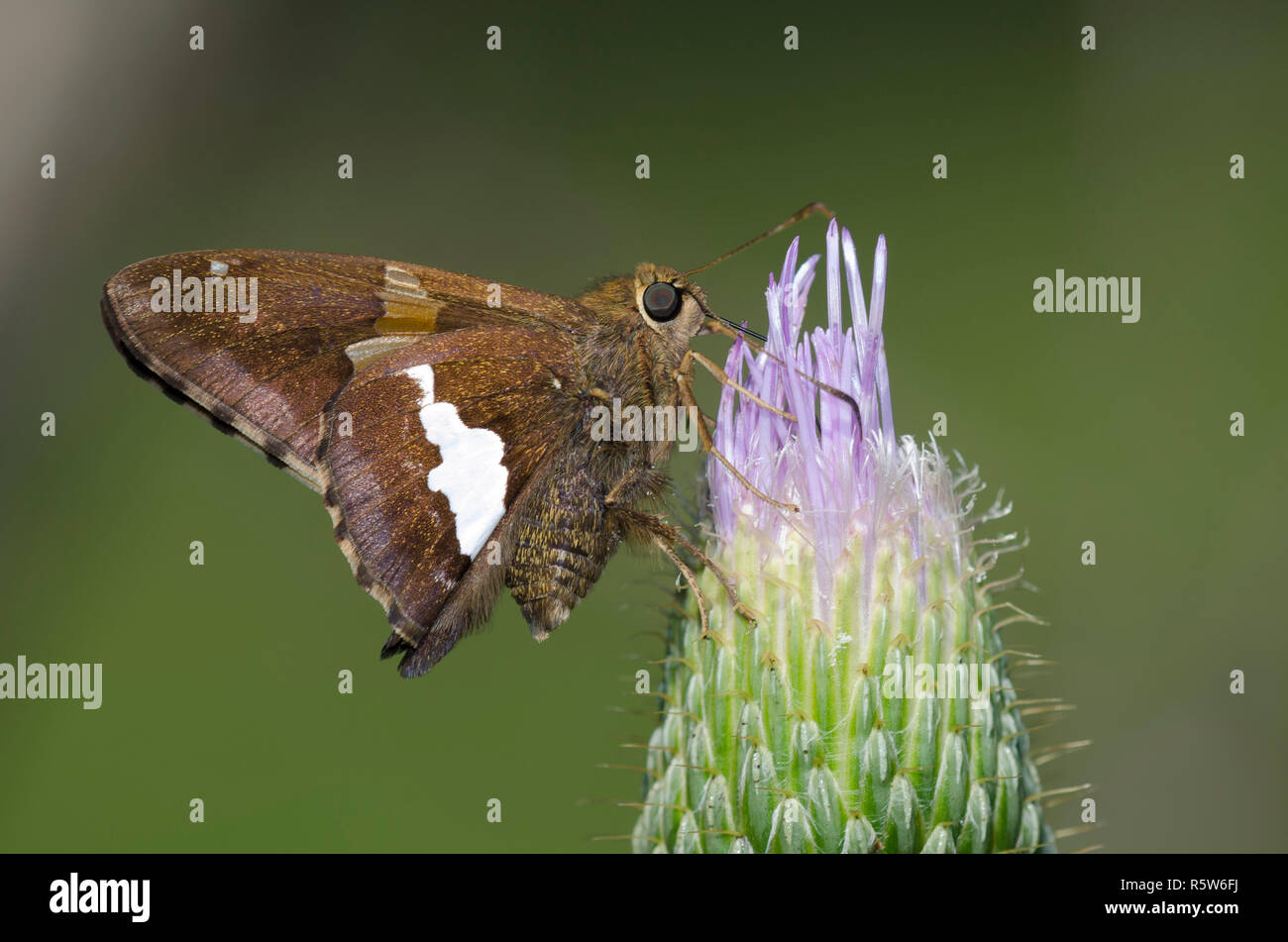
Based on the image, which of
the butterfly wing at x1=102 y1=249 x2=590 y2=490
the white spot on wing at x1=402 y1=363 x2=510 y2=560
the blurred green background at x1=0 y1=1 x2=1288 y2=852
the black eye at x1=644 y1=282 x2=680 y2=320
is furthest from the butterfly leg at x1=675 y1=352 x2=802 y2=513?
the blurred green background at x1=0 y1=1 x2=1288 y2=852

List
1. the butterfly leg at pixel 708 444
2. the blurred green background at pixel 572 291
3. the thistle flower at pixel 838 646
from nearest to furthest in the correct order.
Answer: the thistle flower at pixel 838 646
the butterfly leg at pixel 708 444
the blurred green background at pixel 572 291

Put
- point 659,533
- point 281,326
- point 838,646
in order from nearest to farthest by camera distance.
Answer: point 838,646 → point 659,533 → point 281,326

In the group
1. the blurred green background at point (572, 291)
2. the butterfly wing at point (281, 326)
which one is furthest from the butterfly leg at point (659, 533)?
the blurred green background at point (572, 291)

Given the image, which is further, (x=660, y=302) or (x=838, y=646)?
(x=660, y=302)

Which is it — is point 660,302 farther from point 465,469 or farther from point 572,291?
point 572,291

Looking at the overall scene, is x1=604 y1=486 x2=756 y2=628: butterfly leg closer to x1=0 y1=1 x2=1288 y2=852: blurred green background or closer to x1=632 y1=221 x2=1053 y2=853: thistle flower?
x1=632 y1=221 x2=1053 y2=853: thistle flower

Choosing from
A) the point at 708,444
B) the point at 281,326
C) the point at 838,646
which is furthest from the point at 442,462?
the point at 838,646

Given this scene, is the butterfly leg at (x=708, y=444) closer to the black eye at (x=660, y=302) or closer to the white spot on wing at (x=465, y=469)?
the black eye at (x=660, y=302)
